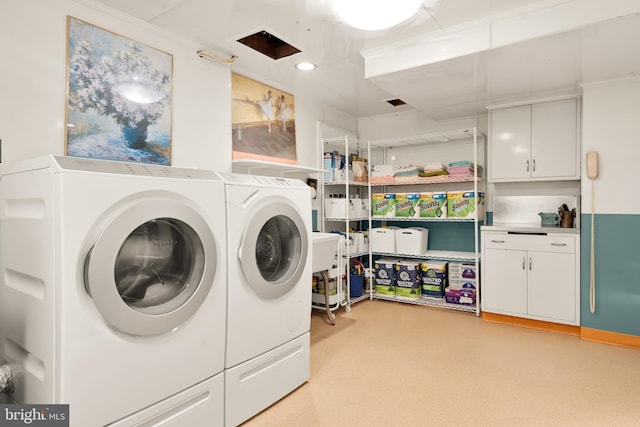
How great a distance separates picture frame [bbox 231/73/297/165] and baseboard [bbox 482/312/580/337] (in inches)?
97.3

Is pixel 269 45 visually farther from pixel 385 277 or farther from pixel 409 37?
pixel 385 277

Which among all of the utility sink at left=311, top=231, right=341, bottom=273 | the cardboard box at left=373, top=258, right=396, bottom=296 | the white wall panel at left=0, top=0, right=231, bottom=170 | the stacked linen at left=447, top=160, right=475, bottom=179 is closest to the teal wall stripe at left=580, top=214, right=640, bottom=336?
the stacked linen at left=447, top=160, right=475, bottom=179

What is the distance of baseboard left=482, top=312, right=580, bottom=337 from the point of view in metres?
3.17

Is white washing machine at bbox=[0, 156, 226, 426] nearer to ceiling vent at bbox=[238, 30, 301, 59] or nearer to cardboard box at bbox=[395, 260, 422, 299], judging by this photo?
ceiling vent at bbox=[238, 30, 301, 59]

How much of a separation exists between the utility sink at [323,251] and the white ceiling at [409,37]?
135 centimetres

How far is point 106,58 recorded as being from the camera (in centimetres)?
218

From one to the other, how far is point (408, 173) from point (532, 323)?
1914 mm

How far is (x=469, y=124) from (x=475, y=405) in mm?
3140

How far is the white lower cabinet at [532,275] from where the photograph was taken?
3.11 meters

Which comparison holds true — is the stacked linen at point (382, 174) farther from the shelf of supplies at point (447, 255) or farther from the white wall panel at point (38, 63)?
the white wall panel at point (38, 63)

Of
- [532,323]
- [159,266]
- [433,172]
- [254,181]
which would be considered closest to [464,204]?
[433,172]

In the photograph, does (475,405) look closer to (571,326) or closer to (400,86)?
(571,326)

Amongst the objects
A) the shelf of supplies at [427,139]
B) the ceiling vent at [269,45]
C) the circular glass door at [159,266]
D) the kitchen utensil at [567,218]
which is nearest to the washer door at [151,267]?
the circular glass door at [159,266]

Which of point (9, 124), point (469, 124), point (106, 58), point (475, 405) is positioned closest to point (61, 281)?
point (9, 124)
